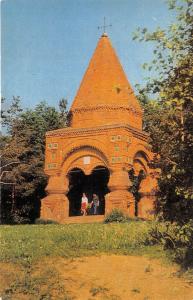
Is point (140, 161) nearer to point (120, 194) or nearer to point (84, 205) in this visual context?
point (120, 194)

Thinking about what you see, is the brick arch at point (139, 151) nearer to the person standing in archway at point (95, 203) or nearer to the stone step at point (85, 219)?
the person standing in archway at point (95, 203)

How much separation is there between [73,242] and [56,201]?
889 cm

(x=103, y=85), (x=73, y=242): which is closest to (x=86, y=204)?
(x=103, y=85)

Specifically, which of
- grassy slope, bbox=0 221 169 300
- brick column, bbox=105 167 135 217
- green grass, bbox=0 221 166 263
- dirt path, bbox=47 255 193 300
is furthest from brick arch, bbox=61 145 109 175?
dirt path, bbox=47 255 193 300

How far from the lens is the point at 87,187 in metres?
24.1

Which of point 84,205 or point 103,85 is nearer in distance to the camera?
point 84,205

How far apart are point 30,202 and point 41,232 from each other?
13261 millimetres

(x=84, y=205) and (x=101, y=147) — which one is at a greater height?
(x=101, y=147)

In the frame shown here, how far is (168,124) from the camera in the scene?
9000 millimetres

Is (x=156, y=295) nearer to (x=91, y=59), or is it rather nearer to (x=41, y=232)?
(x=41, y=232)

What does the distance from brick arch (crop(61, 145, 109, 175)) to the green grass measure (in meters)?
7.46

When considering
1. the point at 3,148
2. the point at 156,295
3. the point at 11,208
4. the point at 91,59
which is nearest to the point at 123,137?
the point at 91,59

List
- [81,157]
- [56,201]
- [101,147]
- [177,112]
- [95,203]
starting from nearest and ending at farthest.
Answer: [177,112], [101,147], [56,201], [81,157], [95,203]

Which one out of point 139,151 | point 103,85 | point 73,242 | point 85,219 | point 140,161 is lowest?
point 73,242
